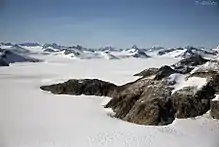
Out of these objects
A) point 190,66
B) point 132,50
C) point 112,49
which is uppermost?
point 112,49

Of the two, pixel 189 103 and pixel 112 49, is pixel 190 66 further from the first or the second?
pixel 112 49

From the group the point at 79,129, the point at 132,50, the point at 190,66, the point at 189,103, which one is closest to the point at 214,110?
the point at 189,103

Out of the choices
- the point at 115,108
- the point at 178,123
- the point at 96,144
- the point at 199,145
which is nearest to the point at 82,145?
the point at 96,144

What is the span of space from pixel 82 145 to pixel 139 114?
1.62 meters

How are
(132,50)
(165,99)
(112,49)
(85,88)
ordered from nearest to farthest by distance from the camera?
(165,99), (85,88), (132,50), (112,49)

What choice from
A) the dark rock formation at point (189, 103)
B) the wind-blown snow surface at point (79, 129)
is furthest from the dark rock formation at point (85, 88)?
the dark rock formation at point (189, 103)

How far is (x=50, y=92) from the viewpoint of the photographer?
7113mm

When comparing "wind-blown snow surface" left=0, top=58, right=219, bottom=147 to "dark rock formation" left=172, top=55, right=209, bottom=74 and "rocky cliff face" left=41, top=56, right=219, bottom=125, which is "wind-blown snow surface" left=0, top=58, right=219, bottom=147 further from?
"dark rock formation" left=172, top=55, right=209, bottom=74

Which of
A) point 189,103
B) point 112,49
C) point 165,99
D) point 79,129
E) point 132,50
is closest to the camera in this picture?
point 79,129

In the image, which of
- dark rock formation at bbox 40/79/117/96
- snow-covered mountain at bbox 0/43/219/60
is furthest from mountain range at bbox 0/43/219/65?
dark rock formation at bbox 40/79/117/96

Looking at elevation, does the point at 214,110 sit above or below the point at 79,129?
above

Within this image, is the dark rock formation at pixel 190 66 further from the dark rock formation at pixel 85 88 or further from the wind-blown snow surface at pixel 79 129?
the wind-blown snow surface at pixel 79 129

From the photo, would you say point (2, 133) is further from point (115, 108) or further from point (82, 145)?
point (115, 108)

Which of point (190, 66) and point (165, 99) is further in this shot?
point (190, 66)
